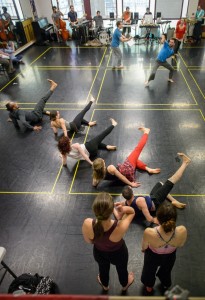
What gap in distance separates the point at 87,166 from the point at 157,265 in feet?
8.71

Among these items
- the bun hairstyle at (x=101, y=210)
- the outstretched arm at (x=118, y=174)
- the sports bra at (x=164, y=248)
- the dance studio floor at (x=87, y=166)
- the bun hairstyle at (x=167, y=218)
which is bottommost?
the dance studio floor at (x=87, y=166)

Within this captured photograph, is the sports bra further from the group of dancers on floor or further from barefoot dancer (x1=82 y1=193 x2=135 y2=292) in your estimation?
barefoot dancer (x1=82 y1=193 x2=135 y2=292)

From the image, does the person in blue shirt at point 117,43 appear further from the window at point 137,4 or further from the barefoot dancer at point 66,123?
the window at point 137,4

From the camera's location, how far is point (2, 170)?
4707 mm

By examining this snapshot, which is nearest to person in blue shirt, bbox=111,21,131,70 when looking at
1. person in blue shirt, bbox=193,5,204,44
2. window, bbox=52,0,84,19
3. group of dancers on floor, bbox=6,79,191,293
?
person in blue shirt, bbox=193,5,204,44

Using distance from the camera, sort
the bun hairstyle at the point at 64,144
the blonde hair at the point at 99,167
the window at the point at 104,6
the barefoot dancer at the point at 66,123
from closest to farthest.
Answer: the blonde hair at the point at 99,167, the bun hairstyle at the point at 64,144, the barefoot dancer at the point at 66,123, the window at the point at 104,6

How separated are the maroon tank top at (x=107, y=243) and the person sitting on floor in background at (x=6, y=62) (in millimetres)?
9102

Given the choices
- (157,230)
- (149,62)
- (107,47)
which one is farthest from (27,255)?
(107,47)

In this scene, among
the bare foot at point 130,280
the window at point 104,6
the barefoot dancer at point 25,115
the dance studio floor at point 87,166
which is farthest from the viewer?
the window at point 104,6

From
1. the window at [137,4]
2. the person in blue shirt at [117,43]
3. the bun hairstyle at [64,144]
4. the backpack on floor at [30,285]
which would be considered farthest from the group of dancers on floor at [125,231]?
the window at [137,4]

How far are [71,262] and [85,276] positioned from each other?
0.29m

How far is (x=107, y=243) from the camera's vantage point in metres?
1.93

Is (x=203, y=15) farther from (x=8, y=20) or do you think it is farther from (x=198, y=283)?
(x=198, y=283)

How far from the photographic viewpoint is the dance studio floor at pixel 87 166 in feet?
9.91
